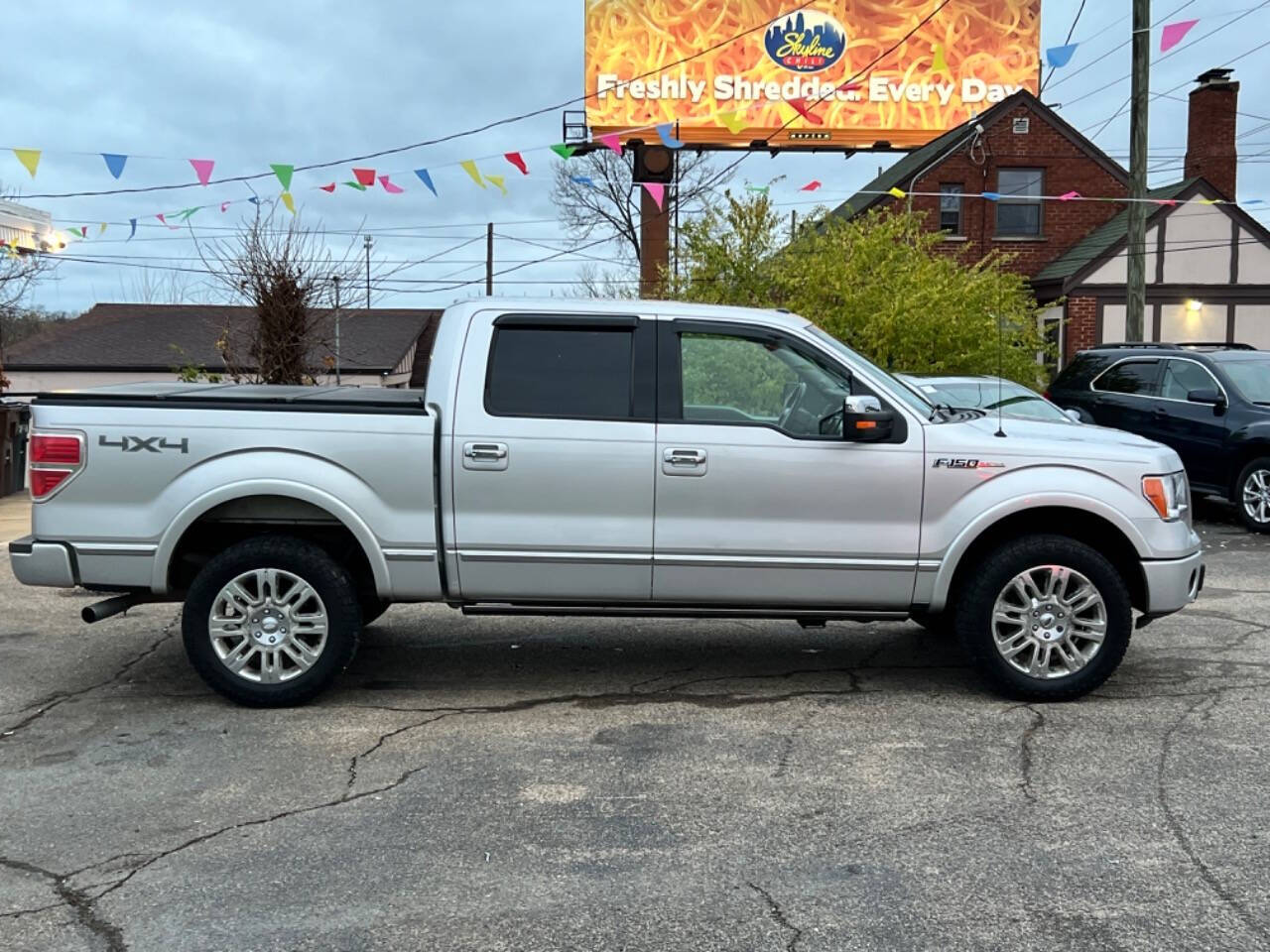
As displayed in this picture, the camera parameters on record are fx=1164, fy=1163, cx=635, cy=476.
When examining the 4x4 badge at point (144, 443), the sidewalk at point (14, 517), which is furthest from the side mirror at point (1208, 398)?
the sidewalk at point (14, 517)

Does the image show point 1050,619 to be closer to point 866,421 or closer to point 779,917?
point 866,421

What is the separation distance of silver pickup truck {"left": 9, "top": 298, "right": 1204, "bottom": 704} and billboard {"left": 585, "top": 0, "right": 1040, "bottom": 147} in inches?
1018

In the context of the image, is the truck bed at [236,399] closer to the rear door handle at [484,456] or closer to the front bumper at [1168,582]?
the rear door handle at [484,456]

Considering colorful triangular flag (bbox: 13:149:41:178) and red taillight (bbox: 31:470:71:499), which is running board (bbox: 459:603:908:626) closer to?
red taillight (bbox: 31:470:71:499)

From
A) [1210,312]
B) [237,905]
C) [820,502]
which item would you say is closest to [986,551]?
[820,502]

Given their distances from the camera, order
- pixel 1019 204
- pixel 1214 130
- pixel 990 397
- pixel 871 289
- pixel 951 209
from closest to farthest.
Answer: pixel 990 397, pixel 871 289, pixel 1214 130, pixel 951 209, pixel 1019 204

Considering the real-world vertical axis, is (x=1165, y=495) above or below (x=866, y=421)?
below

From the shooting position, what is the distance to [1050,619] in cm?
556

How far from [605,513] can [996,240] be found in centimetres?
2539

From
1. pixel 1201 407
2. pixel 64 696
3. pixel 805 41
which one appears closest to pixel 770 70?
pixel 805 41

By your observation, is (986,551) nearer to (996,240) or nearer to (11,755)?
(11,755)

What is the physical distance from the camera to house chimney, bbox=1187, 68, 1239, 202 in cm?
2806

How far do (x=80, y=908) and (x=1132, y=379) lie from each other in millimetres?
12313

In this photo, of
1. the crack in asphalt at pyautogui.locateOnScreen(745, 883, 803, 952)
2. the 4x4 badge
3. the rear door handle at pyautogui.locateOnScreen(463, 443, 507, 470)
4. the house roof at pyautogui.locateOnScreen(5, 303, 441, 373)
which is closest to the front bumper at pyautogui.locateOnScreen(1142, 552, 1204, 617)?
the crack in asphalt at pyautogui.locateOnScreen(745, 883, 803, 952)
